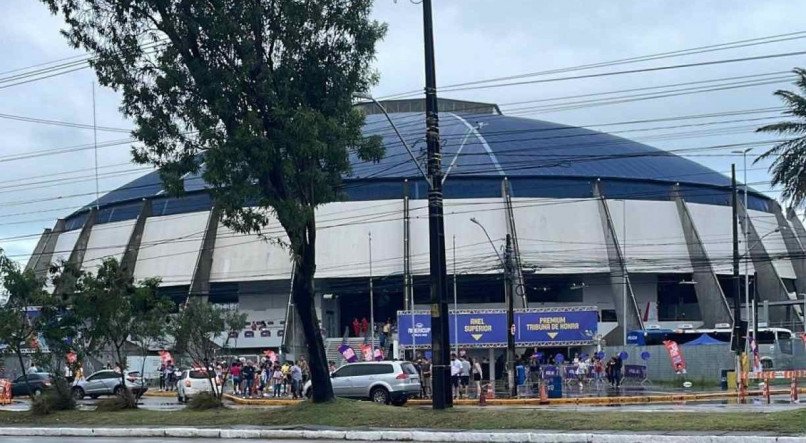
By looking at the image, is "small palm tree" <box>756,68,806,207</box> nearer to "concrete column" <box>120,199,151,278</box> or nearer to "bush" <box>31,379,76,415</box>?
"bush" <box>31,379,76,415</box>

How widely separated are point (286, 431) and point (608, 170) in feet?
189

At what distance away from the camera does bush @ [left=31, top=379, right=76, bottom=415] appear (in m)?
28.5

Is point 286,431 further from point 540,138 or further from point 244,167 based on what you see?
point 540,138

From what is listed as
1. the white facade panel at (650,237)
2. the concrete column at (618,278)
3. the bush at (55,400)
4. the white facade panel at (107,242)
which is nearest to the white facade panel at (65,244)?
the white facade panel at (107,242)

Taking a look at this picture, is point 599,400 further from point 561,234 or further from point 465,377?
point 561,234

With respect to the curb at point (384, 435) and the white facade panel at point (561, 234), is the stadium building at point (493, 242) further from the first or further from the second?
the curb at point (384, 435)

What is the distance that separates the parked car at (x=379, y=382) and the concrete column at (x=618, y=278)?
33.7 m

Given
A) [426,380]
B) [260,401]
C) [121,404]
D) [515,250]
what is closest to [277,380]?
[260,401]

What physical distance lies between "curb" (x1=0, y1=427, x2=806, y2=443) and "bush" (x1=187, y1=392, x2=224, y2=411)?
5331mm

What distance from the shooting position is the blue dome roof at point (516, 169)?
71438 millimetres

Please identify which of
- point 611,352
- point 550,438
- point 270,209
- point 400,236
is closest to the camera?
point 550,438

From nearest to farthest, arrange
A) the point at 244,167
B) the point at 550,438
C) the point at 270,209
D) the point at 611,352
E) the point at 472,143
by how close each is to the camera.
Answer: the point at 550,438 → the point at 244,167 → the point at 270,209 → the point at 611,352 → the point at 472,143

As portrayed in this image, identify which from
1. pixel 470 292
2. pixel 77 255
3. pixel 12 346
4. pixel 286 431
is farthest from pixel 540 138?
pixel 286 431

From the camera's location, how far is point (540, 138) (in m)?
78.4
